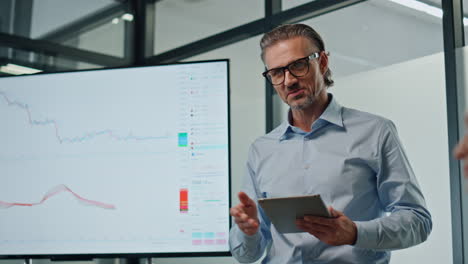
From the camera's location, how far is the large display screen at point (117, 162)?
8.68 feet

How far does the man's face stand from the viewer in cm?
200

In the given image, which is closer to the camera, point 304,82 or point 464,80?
point 304,82

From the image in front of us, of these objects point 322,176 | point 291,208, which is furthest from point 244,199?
point 322,176

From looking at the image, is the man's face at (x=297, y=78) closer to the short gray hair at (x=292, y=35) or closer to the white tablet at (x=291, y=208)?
the short gray hair at (x=292, y=35)

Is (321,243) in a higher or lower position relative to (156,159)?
lower

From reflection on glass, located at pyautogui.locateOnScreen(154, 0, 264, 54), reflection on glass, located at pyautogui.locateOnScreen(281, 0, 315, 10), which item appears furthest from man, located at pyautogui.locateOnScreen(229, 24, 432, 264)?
reflection on glass, located at pyautogui.locateOnScreen(154, 0, 264, 54)

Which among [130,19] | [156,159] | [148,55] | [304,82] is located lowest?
[156,159]

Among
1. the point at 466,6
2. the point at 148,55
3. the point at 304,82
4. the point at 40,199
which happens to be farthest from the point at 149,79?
the point at 148,55

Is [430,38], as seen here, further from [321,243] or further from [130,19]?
[130,19]

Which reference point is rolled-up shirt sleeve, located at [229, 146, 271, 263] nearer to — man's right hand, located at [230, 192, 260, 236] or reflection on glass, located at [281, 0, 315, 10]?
man's right hand, located at [230, 192, 260, 236]

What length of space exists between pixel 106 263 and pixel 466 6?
285 centimetres

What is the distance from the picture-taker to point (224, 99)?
2.70 m

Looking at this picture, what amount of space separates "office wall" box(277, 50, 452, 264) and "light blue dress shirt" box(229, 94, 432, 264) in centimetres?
78

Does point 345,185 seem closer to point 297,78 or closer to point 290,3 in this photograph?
point 297,78
